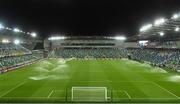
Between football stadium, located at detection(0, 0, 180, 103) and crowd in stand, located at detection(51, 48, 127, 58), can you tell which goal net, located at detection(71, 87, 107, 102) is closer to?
football stadium, located at detection(0, 0, 180, 103)

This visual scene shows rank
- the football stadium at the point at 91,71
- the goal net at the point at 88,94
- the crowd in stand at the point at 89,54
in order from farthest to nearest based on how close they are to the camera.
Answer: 1. the crowd in stand at the point at 89,54
2. the football stadium at the point at 91,71
3. the goal net at the point at 88,94

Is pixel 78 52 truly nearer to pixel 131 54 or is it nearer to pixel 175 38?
pixel 131 54

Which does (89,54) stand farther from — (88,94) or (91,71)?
(88,94)

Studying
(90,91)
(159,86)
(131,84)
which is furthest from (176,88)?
(90,91)

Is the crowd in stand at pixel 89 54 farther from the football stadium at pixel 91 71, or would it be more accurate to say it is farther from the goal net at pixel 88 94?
the goal net at pixel 88 94

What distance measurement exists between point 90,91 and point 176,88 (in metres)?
13.3

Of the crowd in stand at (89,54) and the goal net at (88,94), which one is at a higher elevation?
the crowd in stand at (89,54)

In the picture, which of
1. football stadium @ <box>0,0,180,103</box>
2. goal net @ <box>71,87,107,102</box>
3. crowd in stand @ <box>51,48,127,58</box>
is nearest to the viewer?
goal net @ <box>71,87,107,102</box>

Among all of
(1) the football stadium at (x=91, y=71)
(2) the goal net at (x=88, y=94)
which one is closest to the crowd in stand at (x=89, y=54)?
(1) the football stadium at (x=91, y=71)

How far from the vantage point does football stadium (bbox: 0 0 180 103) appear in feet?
93.6

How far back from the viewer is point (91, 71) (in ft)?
188

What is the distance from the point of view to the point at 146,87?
35.7 m

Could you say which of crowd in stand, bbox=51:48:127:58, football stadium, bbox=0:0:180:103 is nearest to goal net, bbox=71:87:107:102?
football stadium, bbox=0:0:180:103

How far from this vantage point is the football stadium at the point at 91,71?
28.5 m
